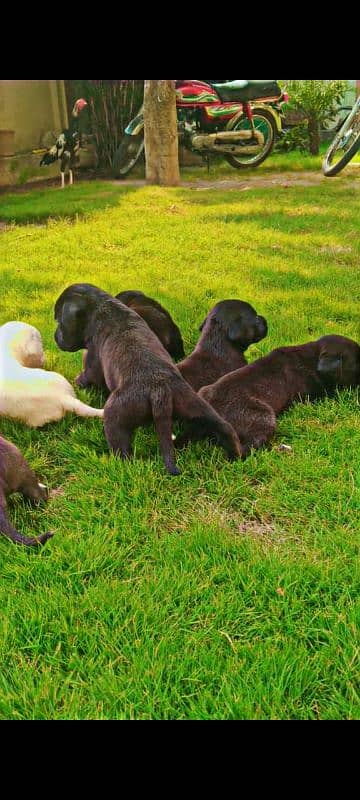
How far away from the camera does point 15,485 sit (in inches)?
115

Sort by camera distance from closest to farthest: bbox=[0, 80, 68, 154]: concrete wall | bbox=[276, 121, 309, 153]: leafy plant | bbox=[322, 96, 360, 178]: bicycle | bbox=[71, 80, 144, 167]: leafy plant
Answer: bbox=[322, 96, 360, 178]: bicycle
bbox=[0, 80, 68, 154]: concrete wall
bbox=[71, 80, 144, 167]: leafy plant
bbox=[276, 121, 309, 153]: leafy plant

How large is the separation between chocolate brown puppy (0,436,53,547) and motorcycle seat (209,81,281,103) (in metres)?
10.4

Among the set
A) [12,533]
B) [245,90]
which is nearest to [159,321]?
[12,533]

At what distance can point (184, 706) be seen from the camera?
204 cm

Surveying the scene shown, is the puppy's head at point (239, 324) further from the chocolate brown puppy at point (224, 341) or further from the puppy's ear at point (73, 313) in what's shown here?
the puppy's ear at point (73, 313)

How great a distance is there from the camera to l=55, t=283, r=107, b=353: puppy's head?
150 inches

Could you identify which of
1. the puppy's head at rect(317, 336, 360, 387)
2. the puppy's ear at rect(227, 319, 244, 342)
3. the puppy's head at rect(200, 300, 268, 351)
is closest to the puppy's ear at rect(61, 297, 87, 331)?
the puppy's head at rect(200, 300, 268, 351)

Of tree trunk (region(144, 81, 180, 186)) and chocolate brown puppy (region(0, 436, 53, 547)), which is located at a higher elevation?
tree trunk (region(144, 81, 180, 186))

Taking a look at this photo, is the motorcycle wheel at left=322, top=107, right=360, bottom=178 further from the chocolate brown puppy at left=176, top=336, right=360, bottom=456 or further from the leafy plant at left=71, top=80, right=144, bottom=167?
the chocolate brown puppy at left=176, top=336, right=360, bottom=456

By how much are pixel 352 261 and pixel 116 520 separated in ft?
15.6

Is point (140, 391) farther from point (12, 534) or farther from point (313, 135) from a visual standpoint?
point (313, 135)

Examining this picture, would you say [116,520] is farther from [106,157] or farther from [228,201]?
[106,157]

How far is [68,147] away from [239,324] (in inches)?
319
